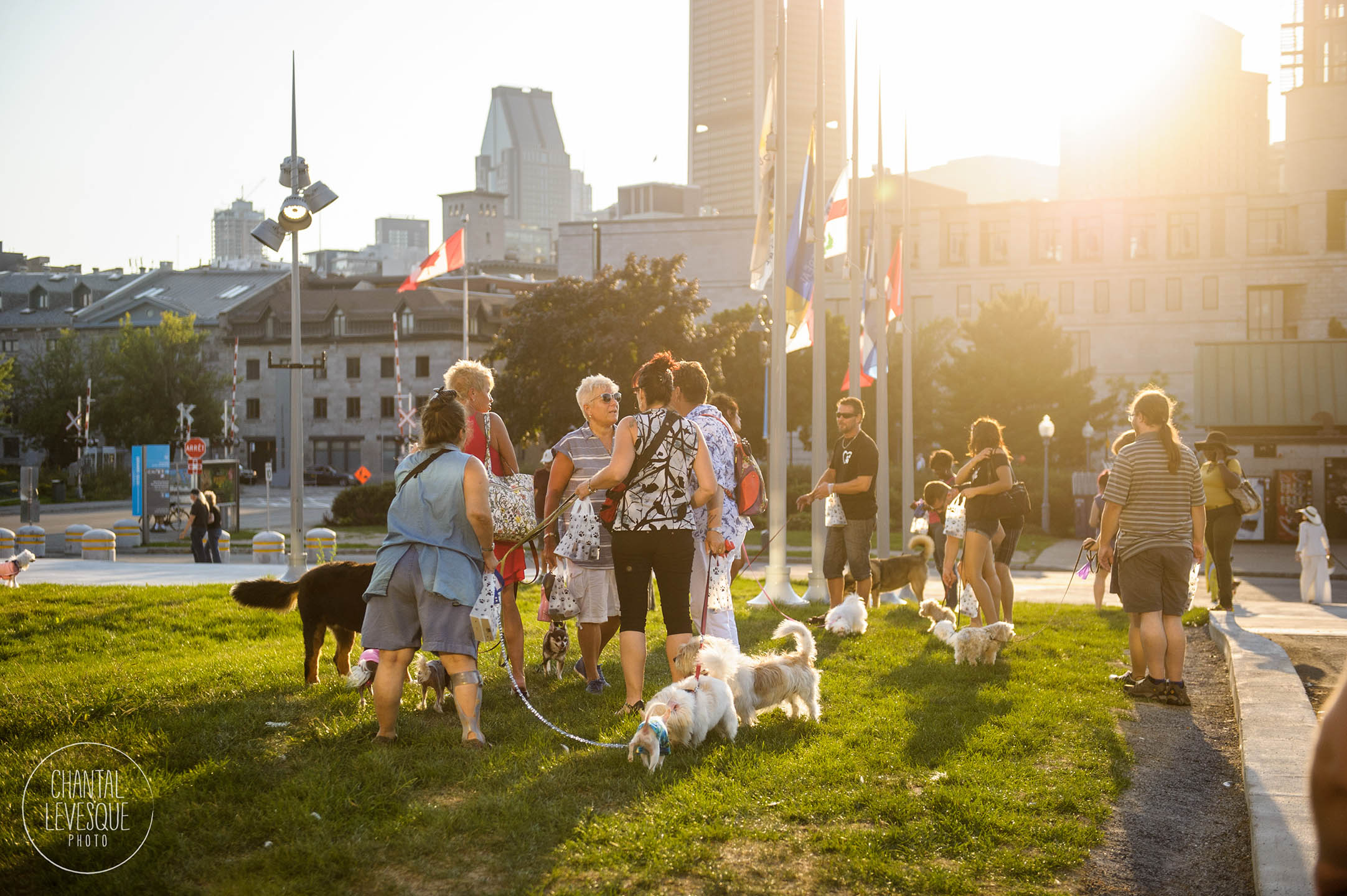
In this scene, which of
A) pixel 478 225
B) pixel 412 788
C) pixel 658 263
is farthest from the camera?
pixel 478 225

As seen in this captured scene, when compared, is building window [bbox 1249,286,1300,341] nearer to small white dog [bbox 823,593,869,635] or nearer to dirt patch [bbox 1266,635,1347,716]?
dirt patch [bbox 1266,635,1347,716]

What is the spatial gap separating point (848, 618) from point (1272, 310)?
7230 cm

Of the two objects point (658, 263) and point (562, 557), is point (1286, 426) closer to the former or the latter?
point (658, 263)

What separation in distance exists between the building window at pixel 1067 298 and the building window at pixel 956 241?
6.72 meters

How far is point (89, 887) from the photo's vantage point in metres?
3.98

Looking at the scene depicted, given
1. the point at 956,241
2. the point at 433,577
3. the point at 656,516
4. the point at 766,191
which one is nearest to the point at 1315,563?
the point at 766,191

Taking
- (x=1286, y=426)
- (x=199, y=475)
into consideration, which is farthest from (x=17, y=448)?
(x=1286, y=426)

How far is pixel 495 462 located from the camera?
7383mm

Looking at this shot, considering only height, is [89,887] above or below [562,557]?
below

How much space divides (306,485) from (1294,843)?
71.1 metres

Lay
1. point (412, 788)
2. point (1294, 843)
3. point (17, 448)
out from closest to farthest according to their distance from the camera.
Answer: point (1294, 843) → point (412, 788) → point (17, 448)

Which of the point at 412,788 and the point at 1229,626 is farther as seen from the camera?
the point at 1229,626

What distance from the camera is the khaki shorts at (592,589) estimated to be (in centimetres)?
709

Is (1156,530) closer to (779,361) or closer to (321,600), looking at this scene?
(321,600)
